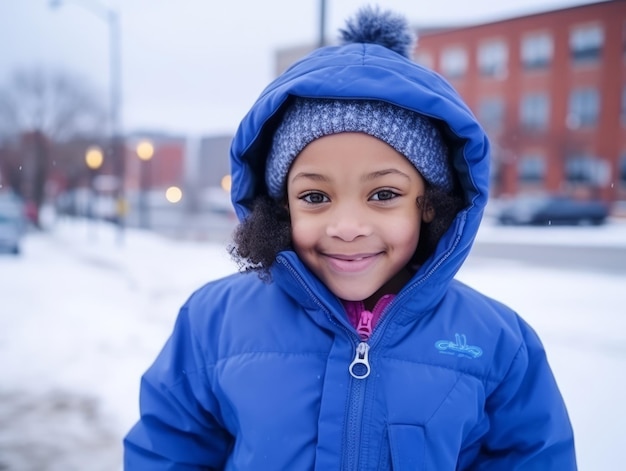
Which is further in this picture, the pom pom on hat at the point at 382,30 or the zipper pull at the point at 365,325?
the pom pom on hat at the point at 382,30

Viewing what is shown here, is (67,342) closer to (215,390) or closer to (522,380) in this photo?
(215,390)

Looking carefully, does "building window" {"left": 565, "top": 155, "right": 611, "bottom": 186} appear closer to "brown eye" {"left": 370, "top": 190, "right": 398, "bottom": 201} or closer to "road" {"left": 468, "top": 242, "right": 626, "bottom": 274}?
"road" {"left": 468, "top": 242, "right": 626, "bottom": 274}

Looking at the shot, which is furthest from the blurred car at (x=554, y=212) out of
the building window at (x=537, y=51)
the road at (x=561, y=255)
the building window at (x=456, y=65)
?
the building window at (x=456, y=65)

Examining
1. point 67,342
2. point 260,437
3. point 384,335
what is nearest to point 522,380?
point 384,335

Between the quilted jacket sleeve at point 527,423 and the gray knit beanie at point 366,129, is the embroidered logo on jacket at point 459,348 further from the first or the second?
the gray knit beanie at point 366,129

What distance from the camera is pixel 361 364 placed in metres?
1.26

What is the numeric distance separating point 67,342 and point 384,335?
13.5ft

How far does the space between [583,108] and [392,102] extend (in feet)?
72.8

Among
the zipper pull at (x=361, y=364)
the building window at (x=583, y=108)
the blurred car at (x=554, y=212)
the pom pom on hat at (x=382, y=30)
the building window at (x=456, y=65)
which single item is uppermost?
the building window at (x=456, y=65)

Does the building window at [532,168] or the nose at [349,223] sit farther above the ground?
the building window at [532,168]

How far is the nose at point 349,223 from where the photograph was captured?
1.23m

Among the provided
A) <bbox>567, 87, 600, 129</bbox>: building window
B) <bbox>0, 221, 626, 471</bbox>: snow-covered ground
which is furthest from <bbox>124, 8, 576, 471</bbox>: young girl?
<bbox>567, 87, 600, 129</bbox>: building window

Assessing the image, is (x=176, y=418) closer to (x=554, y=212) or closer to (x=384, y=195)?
→ (x=384, y=195)

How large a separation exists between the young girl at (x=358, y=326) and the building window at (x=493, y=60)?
17.2 meters
